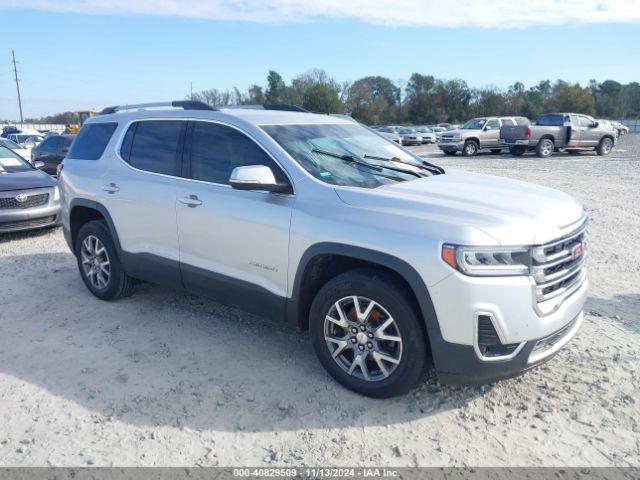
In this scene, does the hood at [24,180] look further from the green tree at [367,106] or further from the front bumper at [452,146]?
the green tree at [367,106]

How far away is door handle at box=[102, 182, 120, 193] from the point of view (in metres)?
4.98

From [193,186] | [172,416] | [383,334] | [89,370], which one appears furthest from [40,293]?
[383,334]

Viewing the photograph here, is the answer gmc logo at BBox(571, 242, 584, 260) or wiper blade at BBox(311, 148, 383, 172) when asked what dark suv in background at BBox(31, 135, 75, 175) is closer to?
wiper blade at BBox(311, 148, 383, 172)

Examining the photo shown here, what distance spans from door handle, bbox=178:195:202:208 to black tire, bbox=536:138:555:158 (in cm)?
2161

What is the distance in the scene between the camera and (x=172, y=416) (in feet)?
10.9

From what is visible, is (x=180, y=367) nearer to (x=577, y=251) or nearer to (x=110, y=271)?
(x=110, y=271)

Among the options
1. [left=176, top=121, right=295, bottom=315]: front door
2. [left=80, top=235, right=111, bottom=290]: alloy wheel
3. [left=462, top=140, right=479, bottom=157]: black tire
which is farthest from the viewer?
[left=462, top=140, right=479, bottom=157]: black tire

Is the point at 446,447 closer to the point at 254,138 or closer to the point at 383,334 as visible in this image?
the point at 383,334

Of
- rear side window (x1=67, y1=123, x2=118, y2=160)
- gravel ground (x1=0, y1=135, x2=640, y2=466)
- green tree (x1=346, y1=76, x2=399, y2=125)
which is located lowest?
green tree (x1=346, y1=76, x2=399, y2=125)

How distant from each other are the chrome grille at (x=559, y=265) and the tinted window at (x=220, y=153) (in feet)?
6.34

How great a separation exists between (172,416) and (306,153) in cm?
207

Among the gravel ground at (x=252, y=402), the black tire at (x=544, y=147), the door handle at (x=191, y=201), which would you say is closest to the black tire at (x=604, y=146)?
the black tire at (x=544, y=147)

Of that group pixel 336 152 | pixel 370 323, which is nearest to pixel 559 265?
pixel 370 323

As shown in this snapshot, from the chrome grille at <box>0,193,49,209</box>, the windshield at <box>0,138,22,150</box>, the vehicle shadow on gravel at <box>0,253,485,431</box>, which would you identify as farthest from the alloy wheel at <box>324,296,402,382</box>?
the windshield at <box>0,138,22,150</box>
